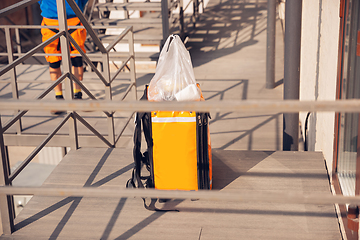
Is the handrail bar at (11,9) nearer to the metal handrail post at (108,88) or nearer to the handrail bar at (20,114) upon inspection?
the handrail bar at (20,114)

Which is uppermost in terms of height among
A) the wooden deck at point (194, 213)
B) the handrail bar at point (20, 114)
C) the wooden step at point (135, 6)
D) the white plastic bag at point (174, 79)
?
the wooden step at point (135, 6)

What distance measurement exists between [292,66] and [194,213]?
1604mm

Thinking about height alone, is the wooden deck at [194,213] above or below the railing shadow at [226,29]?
below

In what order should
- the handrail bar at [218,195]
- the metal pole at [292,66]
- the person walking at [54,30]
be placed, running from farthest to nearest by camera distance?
the person walking at [54,30]
the metal pole at [292,66]
the handrail bar at [218,195]

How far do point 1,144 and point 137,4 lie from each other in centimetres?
453

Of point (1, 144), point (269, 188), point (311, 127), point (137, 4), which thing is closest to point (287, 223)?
point (269, 188)

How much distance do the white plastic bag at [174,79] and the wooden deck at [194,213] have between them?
1.80 ft

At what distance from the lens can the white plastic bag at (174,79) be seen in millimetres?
2031

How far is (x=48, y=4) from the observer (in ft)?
12.1

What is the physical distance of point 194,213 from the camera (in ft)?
6.52

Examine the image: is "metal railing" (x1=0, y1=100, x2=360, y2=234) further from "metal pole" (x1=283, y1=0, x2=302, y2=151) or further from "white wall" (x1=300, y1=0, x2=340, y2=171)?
"metal pole" (x1=283, y1=0, x2=302, y2=151)

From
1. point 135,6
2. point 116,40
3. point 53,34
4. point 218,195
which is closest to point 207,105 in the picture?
point 218,195

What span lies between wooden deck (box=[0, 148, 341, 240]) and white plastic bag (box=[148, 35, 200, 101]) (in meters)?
0.55

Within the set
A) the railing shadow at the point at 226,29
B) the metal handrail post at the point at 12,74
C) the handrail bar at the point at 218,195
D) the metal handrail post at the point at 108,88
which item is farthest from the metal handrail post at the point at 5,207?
the railing shadow at the point at 226,29
